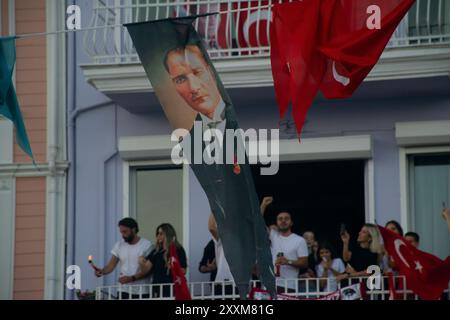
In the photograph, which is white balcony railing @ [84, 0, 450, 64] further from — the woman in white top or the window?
the woman in white top

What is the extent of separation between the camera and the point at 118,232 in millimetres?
26641

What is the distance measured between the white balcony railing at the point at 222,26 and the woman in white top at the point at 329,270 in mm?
2597

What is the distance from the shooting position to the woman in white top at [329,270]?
82.3 ft

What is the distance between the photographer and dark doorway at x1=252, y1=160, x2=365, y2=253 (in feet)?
88.7

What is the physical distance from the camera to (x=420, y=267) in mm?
23984

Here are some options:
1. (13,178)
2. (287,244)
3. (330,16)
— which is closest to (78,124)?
(13,178)

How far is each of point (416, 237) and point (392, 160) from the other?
1.58 metres

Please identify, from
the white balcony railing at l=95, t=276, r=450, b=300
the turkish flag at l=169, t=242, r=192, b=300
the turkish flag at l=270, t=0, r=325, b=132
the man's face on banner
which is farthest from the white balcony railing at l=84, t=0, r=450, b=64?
the white balcony railing at l=95, t=276, r=450, b=300

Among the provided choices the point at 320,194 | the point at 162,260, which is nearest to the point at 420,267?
the point at 162,260

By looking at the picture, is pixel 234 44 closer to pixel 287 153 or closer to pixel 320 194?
pixel 287 153

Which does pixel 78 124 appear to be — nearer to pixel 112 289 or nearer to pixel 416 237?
pixel 112 289

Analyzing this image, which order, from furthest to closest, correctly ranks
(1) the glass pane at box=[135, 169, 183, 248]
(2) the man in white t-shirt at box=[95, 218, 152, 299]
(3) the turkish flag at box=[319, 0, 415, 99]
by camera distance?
(1) the glass pane at box=[135, 169, 183, 248]
(2) the man in white t-shirt at box=[95, 218, 152, 299]
(3) the turkish flag at box=[319, 0, 415, 99]

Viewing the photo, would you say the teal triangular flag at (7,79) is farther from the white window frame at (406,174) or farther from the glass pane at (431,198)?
the glass pane at (431,198)

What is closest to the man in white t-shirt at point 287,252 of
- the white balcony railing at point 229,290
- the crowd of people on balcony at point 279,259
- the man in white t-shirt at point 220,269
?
the crowd of people on balcony at point 279,259
